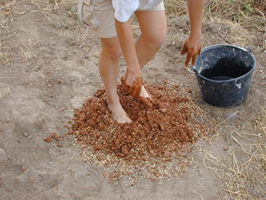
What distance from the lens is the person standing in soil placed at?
1.65m

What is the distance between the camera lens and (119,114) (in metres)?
2.54

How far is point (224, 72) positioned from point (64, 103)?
4.98 feet

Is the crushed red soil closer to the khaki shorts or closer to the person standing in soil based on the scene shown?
the person standing in soil

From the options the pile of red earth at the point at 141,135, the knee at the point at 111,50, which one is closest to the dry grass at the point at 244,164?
the pile of red earth at the point at 141,135

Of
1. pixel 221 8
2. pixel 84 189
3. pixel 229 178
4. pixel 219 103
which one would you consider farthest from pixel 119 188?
pixel 221 8

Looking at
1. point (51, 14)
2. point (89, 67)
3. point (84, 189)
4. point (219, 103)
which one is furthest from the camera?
point (51, 14)

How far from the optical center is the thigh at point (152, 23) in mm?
2002

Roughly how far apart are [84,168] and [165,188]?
0.59m

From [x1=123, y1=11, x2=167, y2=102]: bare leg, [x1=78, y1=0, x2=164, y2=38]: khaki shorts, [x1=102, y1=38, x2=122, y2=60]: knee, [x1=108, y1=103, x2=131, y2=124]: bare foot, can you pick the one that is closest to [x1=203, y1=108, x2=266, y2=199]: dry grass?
[x1=108, y1=103, x2=131, y2=124]: bare foot

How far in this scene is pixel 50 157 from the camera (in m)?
2.29

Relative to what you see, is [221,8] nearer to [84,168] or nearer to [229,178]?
[229,178]

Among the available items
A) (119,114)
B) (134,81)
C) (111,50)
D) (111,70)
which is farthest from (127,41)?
(119,114)

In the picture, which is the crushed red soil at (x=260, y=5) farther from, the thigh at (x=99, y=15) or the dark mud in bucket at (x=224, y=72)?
the thigh at (x=99, y=15)

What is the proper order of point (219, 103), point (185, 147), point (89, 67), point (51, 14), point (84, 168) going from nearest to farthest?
1. point (84, 168)
2. point (185, 147)
3. point (219, 103)
4. point (89, 67)
5. point (51, 14)
